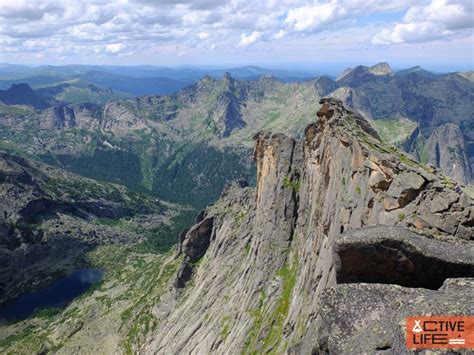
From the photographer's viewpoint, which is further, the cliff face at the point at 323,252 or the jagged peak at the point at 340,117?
the jagged peak at the point at 340,117

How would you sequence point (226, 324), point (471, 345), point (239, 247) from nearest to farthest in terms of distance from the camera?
point (471, 345)
point (226, 324)
point (239, 247)

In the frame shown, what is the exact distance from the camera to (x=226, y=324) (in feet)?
346

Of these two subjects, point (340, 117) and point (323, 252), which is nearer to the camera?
point (323, 252)

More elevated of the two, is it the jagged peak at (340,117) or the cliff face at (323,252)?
the jagged peak at (340,117)

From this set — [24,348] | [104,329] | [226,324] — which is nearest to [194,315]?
[226,324]

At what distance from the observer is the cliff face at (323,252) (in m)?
32.8

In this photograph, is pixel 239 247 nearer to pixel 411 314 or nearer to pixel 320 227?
pixel 320 227

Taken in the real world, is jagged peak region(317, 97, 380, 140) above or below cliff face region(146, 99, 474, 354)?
above

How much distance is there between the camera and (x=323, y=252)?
233ft

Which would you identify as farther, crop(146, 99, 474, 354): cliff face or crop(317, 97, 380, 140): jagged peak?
crop(317, 97, 380, 140): jagged peak

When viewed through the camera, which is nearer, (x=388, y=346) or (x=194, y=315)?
(x=388, y=346)

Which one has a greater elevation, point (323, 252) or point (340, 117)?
point (340, 117)

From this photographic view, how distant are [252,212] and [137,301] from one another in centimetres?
7172

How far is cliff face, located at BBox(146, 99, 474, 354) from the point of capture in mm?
32812
